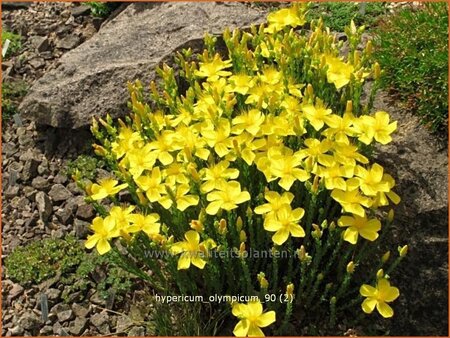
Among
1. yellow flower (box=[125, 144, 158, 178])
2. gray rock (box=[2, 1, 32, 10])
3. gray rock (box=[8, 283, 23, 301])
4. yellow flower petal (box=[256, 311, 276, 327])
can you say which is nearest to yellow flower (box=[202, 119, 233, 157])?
yellow flower (box=[125, 144, 158, 178])

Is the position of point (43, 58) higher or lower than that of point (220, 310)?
higher

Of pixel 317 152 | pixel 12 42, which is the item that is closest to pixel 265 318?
pixel 317 152

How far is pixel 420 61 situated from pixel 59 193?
7.28 ft

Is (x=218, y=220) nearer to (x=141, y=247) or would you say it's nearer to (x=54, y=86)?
(x=141, y=247)

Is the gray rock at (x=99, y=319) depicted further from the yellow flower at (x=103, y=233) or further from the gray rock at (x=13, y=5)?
the gray rock at (x=13, y=5)

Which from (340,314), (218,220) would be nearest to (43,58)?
(218,220)

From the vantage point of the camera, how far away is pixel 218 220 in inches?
124

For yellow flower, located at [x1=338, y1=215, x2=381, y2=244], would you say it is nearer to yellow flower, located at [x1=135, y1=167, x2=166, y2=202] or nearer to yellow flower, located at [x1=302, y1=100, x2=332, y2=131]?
yellow flower, located at [x1=302, y1=100, x2=332, y2=131]

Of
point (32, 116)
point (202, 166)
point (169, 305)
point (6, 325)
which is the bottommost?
point (6, 325)

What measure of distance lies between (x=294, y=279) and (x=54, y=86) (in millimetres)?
2032

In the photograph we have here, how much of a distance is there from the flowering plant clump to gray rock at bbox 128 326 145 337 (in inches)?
8.3

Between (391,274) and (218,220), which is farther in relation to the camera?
(391,274)

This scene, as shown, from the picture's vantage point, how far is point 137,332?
11.5ft

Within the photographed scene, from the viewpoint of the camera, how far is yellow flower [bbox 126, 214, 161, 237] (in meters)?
3.02
